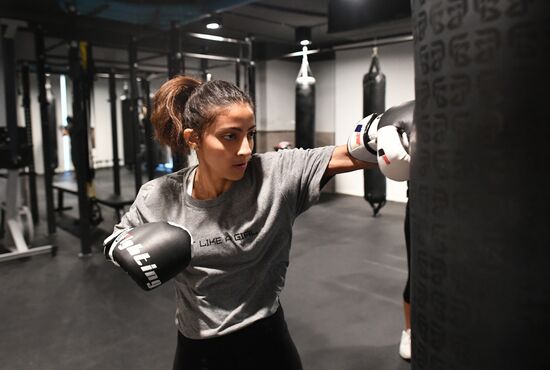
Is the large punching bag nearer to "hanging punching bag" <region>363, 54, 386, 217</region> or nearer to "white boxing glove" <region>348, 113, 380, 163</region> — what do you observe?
"white boxing glove" <region>348, 113, 380, 163</region>

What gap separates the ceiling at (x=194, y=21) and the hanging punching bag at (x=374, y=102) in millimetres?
385

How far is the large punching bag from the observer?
1.28 ft

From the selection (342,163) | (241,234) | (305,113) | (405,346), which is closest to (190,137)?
(241,234)

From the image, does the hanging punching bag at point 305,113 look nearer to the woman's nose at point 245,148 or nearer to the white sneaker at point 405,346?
the white sneaker at point 405,346

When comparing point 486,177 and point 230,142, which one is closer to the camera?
point 486,177

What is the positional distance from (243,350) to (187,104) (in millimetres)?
640

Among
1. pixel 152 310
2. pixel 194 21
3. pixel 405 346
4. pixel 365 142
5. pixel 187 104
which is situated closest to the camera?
pixel 365 142

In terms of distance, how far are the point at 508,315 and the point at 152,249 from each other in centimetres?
A: 77

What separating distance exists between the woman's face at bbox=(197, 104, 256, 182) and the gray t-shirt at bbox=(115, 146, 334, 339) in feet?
0.29

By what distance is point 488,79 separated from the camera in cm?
40

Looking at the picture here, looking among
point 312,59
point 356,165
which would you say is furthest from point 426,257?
point 312,59

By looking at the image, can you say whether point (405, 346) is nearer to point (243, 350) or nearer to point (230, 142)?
point (243, 350)

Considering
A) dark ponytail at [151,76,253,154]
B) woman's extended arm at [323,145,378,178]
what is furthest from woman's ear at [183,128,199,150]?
woman's extended arm at [323,145,378,178]

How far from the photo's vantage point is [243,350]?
1.13 m
